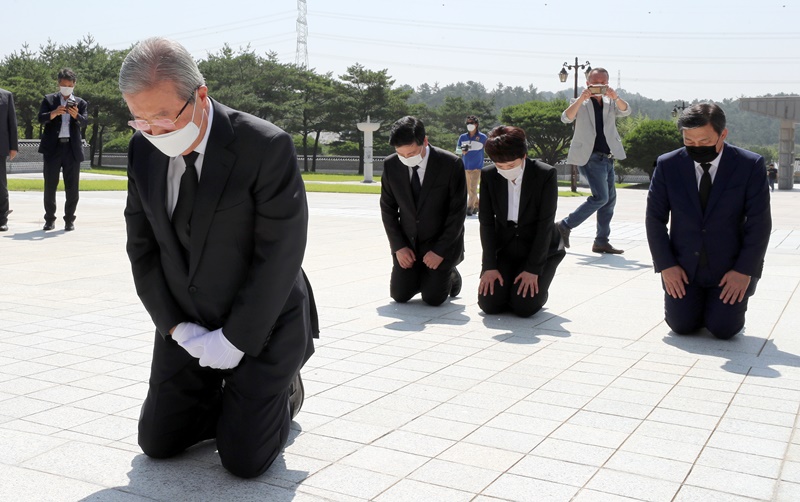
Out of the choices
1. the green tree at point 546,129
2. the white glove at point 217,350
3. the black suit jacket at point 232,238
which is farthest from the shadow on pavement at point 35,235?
the green tree at point 546,129

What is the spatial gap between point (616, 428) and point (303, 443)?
1.42 m

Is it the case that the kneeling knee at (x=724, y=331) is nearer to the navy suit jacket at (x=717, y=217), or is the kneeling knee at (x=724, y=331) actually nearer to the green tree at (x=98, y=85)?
the navy suit jacket at (x=717, y=217)

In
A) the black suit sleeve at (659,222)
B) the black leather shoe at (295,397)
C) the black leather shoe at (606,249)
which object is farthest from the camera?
the black leather shoe at (606,249)

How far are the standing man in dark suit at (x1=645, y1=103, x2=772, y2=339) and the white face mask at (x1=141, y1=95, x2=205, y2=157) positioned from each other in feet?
11.9

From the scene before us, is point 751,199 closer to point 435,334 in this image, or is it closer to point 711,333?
point 711,333

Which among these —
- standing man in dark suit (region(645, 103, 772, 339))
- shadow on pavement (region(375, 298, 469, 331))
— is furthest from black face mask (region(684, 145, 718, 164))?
shadow on pavement (region(375, 298, 469, 331))

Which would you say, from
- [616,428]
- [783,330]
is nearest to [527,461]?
[616,428]

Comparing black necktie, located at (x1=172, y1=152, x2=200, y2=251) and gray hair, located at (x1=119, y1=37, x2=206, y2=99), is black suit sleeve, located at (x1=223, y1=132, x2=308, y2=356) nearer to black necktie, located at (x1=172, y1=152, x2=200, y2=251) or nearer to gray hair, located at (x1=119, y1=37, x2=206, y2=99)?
black necktie, located at (x1=172, y1=152, x2=200, y2=251)

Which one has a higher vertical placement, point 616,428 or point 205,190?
point 205,190

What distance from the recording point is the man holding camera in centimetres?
1034

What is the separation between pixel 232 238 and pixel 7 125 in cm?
981

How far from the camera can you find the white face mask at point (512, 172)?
260 inches

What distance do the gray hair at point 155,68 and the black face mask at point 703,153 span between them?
3.75 m

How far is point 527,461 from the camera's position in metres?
3.61
